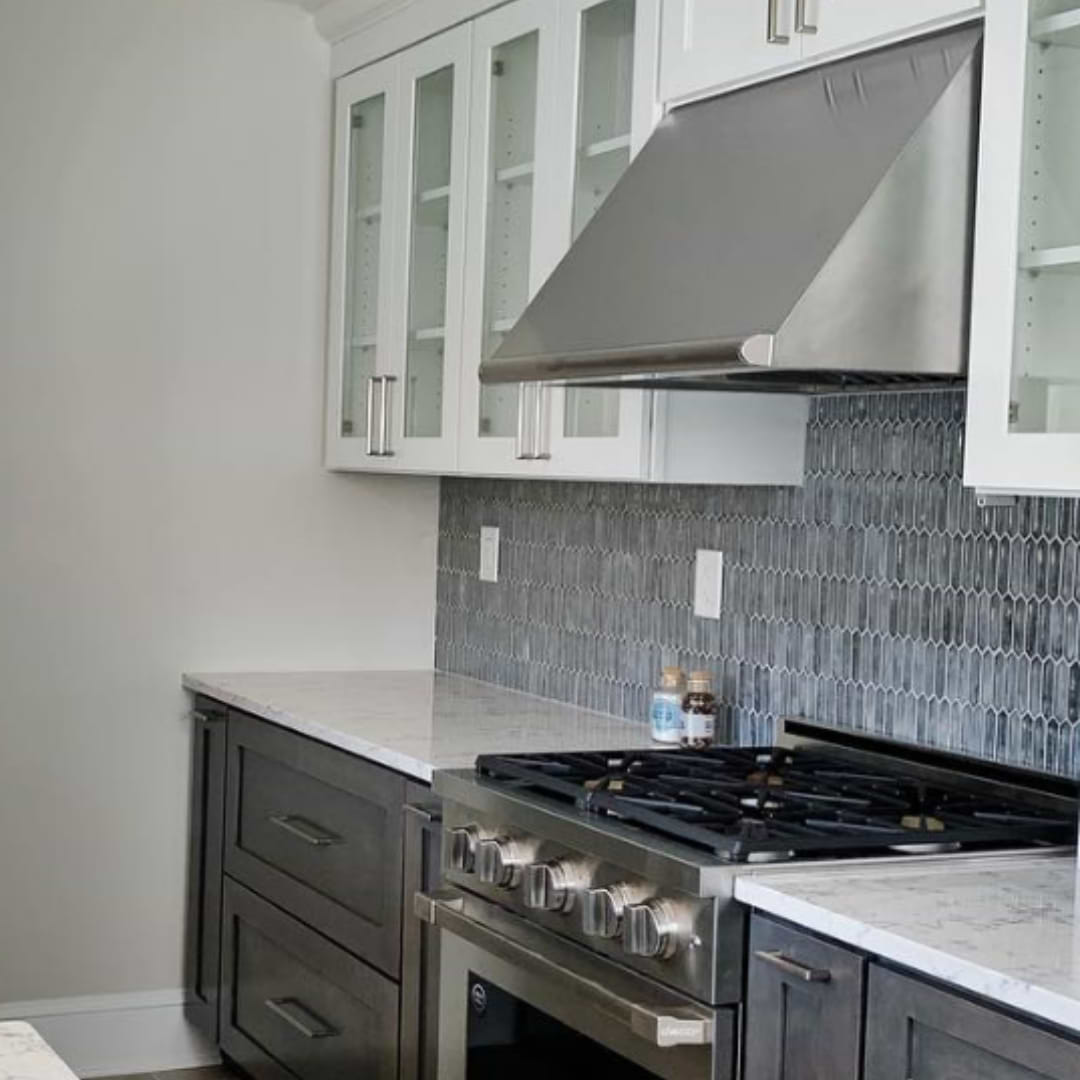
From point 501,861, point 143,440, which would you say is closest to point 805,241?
point 501,861

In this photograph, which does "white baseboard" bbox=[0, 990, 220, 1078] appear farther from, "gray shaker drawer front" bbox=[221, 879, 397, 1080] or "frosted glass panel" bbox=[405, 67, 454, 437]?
"frosted glass panel" bbox=[405, 67, 454, 437]

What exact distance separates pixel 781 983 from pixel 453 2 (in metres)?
2.30

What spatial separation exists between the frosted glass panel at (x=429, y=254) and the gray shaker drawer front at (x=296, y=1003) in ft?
3.46

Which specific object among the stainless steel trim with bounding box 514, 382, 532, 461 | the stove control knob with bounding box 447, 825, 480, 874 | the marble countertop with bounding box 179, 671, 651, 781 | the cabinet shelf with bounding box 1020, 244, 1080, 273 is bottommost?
the stove control knob with bounding box 447, 825, 480, 874

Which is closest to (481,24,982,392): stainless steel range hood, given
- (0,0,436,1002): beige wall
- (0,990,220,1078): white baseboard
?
(0,0,436,1002): beige wall

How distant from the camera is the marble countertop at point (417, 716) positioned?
327 centimetres

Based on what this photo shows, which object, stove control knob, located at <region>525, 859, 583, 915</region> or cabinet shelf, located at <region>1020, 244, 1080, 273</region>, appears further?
stove control knob, located at <region>525, 859, 583, 915</region>

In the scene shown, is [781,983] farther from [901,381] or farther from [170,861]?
[170,861]

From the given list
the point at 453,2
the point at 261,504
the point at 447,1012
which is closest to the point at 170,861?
the point at 261,504

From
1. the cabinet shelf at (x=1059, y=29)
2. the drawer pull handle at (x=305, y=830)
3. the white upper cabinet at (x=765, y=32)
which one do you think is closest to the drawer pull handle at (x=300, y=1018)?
the drawer pull handle at (x=305, y=830)

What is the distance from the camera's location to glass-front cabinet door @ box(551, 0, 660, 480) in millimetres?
3076

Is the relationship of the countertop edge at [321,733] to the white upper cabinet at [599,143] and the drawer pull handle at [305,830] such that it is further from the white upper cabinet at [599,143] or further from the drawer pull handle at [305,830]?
the white upper cabinet at [599,143]

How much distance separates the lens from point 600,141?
3.23m

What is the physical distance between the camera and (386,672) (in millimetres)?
4441
